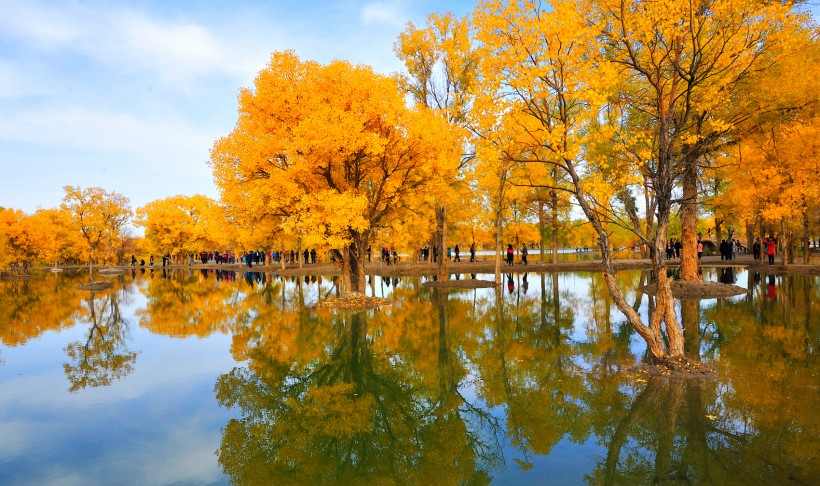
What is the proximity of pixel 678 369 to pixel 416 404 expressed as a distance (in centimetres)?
595

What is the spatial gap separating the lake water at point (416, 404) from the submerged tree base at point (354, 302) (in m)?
4.09

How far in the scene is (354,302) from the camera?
23.6m

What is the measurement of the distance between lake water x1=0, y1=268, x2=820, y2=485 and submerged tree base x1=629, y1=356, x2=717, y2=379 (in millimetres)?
383

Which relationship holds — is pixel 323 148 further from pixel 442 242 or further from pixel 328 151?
pixel 442 242

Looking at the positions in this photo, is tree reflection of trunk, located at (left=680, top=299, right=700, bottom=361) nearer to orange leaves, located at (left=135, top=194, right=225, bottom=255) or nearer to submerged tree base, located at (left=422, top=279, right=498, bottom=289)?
submerged tree base, located at (left=422, top=279, right=498, bottom=289)

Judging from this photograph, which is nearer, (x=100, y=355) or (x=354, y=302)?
(x=100, y=355)

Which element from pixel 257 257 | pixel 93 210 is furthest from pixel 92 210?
pixel 257 257

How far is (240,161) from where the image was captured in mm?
24391

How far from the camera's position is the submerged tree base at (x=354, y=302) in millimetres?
23156

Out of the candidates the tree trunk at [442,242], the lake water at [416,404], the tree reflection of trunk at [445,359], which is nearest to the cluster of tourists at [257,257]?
the tree trunk at [442,242]

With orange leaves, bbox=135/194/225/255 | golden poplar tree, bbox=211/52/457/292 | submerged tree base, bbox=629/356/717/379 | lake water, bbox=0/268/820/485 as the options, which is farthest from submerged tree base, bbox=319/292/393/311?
orange leaves, bbox=135/194/225/255

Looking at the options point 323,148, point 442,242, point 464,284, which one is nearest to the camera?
point 323,148

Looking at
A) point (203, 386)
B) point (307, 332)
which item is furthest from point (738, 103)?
point (203, 386)

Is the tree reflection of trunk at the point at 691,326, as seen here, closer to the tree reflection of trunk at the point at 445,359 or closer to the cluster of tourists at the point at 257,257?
the tree reflection of trunk at the point at 445,359
